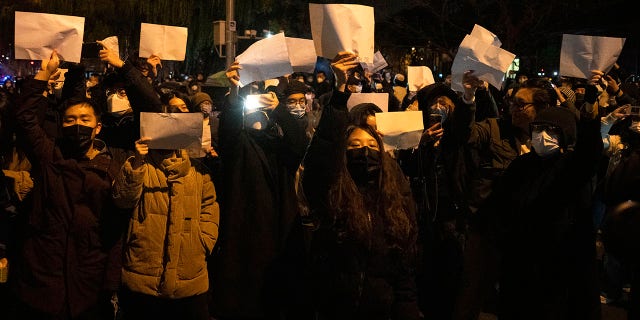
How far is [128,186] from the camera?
4.81 meters

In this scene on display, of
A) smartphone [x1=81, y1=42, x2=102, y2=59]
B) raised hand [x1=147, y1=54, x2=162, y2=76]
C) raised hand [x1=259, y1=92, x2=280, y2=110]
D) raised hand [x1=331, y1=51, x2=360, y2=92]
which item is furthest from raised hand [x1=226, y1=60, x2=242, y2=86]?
smartphone [x1=81, y1=42, x2=102, y2=59]

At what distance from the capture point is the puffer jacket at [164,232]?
195 inches

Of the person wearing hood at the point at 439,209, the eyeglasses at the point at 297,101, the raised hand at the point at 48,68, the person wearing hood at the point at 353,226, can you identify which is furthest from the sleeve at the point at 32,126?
the person wearing hood at the point at 439,209

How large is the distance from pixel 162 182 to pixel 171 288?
28.0 inches

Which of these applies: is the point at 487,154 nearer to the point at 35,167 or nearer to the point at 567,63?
the point at 567,63

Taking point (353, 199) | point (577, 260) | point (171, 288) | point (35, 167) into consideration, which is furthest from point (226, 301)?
point (577, 260)

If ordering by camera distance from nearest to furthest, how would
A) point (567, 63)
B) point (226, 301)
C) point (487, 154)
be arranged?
point (226, 301) → point (567, 63) → point (487, 154)

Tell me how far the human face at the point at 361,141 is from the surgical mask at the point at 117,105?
2.52 meters

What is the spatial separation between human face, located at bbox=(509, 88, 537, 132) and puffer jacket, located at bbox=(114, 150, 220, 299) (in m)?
2.92

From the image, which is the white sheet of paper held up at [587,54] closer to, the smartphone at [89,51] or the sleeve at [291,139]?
the sleeve at [291,139]

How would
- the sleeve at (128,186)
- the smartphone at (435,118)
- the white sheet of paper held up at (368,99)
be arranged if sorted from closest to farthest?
the sleeve at (128,186), the white sheet of paper held up at (368,99), the smartphone at (435,118)

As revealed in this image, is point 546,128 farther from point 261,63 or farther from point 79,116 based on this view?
point 79,116

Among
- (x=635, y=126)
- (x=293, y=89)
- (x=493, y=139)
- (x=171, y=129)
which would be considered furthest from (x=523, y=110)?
(x=171, y=129)

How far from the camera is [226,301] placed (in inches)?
196
